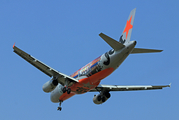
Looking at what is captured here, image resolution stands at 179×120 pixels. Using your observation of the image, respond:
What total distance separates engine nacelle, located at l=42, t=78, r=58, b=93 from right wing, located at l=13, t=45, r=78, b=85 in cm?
74

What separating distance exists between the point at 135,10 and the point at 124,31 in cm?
275

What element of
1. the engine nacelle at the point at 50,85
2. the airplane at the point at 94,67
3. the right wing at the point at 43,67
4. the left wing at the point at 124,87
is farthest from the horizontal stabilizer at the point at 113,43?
the left wing at the point at 124,87

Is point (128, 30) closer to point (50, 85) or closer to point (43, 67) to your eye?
point (43, 67)

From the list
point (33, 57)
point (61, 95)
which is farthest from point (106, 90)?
point (33, 57)

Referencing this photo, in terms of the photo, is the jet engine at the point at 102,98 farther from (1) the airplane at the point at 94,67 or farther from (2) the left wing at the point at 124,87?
(1) the airplane at the point at 94,67

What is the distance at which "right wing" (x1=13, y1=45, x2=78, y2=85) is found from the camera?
3533cm

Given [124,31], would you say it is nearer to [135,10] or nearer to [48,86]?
[135,10]

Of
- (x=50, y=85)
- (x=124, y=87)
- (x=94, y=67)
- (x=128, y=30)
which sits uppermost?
(x=128, y=30)

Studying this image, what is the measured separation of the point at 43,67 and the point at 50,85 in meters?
2.85

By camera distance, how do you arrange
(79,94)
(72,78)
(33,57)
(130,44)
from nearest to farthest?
(130,44) < (33,57) < (72,78) < (79,94)

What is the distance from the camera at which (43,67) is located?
37.1 m

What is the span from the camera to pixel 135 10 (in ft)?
117

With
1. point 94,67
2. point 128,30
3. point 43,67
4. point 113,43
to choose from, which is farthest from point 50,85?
point 128,30

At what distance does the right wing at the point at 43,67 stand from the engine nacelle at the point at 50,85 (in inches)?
29.3
